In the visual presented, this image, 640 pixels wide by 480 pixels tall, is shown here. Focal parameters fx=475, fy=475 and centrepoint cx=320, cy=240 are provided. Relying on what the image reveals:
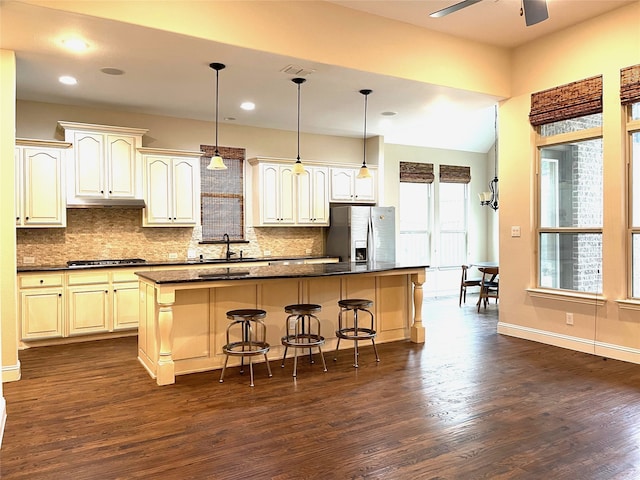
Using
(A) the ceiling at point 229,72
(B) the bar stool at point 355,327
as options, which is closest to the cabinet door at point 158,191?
(A) the ceiling at point 229,72

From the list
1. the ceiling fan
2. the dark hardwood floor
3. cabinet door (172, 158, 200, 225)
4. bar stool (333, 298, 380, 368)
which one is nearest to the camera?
the dark hardwood floor

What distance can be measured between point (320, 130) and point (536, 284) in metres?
4.07

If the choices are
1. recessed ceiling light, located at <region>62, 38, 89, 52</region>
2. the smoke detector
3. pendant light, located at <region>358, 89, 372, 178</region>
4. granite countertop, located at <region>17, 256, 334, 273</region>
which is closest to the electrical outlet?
pendant light, located at <region>358, 89, 372, 178</region>

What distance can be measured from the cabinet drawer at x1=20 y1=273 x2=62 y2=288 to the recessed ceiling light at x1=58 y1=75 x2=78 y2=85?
6.95ft

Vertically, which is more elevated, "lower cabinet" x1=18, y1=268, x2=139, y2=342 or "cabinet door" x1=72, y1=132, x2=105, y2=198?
"cabinet door" x1=72, y1=132, x2=105, y2=198

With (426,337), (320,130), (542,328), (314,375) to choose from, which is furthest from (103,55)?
(542,328)

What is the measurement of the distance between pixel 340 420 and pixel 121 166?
14.4 feet

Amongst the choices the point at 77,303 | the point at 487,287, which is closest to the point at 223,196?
the point at 77,303

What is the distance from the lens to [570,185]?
16.9 ft

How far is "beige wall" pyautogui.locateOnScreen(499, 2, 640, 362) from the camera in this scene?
4.61 meters

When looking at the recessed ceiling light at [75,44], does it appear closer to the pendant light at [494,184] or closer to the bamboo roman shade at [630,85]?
the bamboo roman shade at [630,85]

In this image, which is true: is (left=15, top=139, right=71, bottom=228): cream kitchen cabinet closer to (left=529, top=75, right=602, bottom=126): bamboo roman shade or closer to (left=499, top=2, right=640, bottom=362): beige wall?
(left=499, top=2, right=640, bottom=362): beige wall

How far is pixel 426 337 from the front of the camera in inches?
220

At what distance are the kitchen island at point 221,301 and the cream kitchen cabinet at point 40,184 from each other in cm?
181
